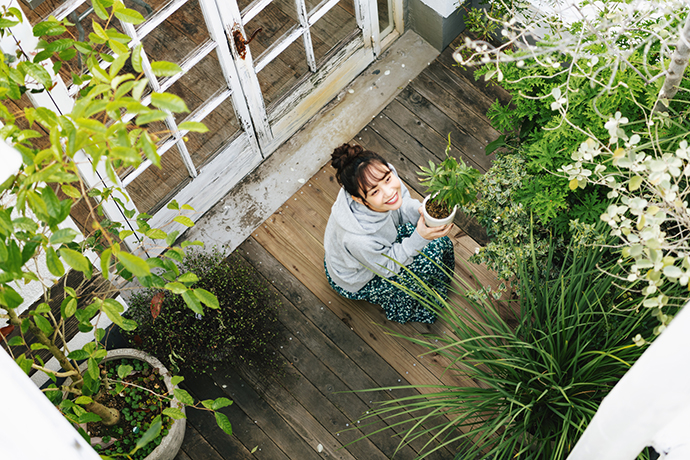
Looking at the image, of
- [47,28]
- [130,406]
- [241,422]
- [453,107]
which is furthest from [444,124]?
[47,28]

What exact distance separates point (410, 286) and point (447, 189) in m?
0.58

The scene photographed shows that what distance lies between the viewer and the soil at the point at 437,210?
2.15 m

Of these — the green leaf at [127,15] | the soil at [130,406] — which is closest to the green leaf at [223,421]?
the soil at [130,406]

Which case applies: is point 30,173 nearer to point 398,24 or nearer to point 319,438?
point 319,438

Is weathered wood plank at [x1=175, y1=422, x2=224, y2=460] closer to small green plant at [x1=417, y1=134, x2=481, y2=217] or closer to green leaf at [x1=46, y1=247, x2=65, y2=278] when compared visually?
small green plant at [x1=417, y1=134, x2=481, y2=217]

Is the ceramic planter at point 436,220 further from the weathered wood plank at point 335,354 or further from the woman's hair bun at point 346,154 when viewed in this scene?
the weathered wood plank at point 335,354

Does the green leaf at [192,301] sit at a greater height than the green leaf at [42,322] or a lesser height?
lesser

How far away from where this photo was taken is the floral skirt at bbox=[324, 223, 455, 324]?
250 centimetres

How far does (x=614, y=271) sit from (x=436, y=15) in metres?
1.83

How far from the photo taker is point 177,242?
307 centimetres

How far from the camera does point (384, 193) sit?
2166 millimetres

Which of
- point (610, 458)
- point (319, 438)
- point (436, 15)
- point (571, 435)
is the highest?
point (436, 15)

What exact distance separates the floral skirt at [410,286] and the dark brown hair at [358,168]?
467mm

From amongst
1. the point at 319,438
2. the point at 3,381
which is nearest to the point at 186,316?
the point at 319,438
